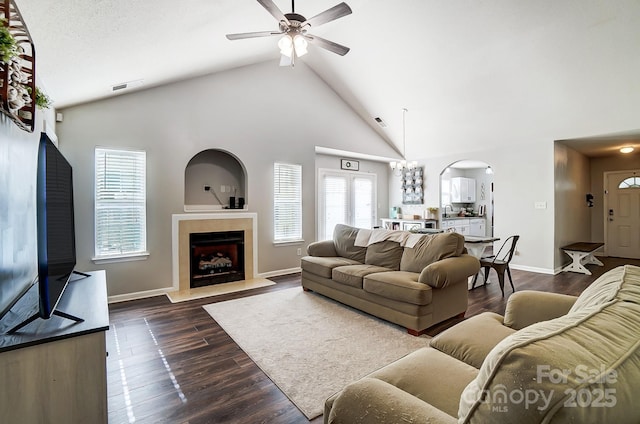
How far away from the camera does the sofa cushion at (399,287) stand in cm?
292

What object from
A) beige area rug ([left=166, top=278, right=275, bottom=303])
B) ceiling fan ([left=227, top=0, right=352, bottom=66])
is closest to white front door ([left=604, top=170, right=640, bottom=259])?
beige area rug ([left=166, top=278, right=275, bottom=303])

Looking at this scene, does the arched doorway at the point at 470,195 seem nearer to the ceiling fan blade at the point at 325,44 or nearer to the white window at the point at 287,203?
the white window at the point at 287,203

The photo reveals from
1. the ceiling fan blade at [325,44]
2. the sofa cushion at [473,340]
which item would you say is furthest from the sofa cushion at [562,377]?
the ceiling fan blade at [325,44]

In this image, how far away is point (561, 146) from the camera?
5.80 meters

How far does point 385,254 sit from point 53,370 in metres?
3.36

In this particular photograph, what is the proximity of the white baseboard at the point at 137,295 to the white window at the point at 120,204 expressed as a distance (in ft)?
1.85

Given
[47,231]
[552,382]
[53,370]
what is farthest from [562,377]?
[47,231]

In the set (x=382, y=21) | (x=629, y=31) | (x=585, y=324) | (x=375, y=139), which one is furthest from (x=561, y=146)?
(x=585, y=324)

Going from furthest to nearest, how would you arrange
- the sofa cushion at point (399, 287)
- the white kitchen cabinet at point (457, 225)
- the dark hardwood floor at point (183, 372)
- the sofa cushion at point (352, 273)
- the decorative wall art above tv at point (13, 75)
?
the white kitchen cabinet at point (457, 225) < the sofa cushion at point (352, 273) < the sofa cushion at point (399, 287) < the dark hardwood floor at point (183, 372) < the decorative wall art above tv at point (13, 75)

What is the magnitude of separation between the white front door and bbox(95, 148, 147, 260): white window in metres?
10.5

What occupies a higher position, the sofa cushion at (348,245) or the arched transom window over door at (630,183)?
the arched transom window over door at (630,183)

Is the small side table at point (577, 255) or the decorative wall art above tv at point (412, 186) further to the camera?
the decorative wall art above tv at point (412, 186)

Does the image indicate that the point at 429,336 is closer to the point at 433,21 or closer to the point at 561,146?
the point at 433,21

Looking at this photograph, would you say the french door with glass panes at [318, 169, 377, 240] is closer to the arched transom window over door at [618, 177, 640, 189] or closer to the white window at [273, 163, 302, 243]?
the white window at [273, 163, 302, 243]
